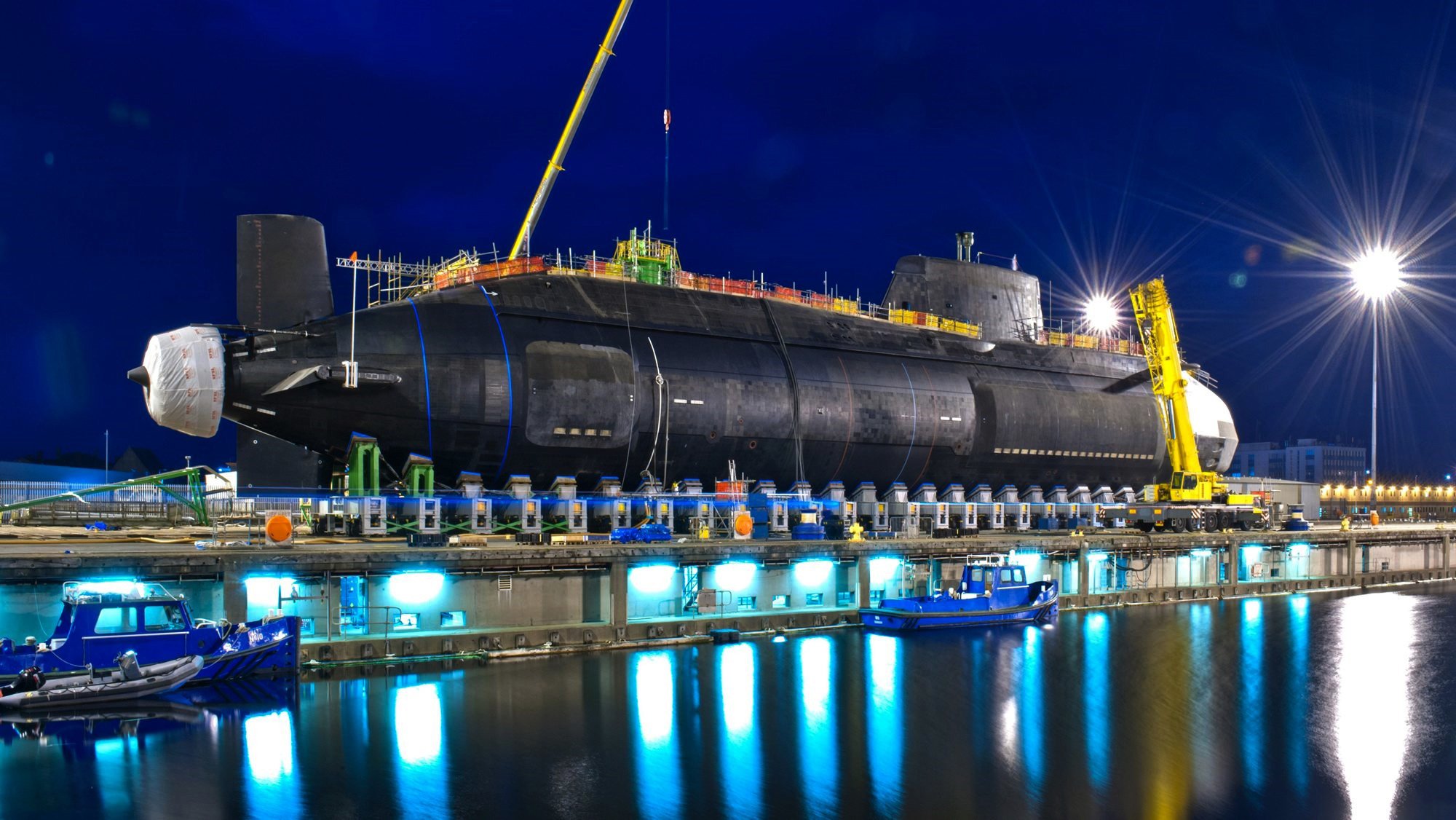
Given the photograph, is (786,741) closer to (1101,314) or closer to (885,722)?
(885,722)

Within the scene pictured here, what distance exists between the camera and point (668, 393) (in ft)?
131

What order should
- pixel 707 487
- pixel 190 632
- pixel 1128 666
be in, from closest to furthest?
pixel 190 632, pixel 1128 666, pixel 707 487

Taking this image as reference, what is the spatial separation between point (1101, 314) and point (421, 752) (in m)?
50.6

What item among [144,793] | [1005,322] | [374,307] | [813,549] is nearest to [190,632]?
[144,793]

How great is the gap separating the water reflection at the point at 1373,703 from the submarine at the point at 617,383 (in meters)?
15.6

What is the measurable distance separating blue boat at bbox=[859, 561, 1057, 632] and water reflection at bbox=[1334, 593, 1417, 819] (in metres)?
9.02

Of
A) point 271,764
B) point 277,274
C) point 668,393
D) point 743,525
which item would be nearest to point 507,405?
point 668,393

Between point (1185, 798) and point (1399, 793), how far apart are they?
411cm

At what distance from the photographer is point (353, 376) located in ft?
110

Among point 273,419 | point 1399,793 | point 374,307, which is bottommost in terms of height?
Result: point 1399,793

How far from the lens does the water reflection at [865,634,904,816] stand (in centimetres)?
1983

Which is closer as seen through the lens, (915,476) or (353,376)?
(353,376)

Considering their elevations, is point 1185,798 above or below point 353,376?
below

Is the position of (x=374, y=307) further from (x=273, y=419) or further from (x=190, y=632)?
(x=190, y=632)
